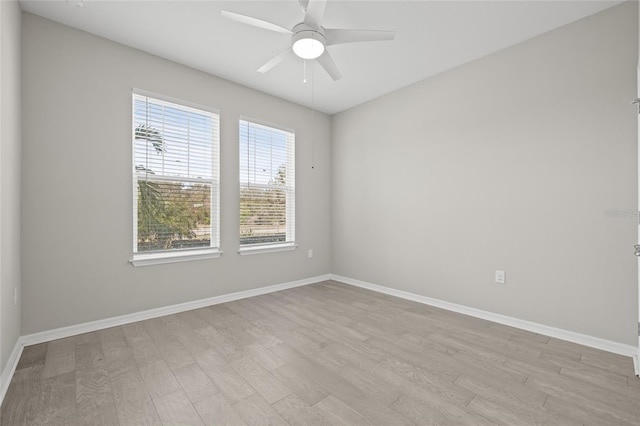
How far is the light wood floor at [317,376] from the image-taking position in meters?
1.63

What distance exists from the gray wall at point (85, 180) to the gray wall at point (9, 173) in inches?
5.6

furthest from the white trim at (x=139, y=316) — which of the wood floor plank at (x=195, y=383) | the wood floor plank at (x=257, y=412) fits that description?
the wood floor plank at (x=257, y=412)

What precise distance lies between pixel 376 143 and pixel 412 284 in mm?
1980

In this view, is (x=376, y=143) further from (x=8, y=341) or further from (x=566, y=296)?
(x=8, y=341)

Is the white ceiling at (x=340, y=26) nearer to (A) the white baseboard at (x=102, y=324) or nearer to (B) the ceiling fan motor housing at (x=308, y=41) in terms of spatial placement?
(B) the ceiling fan motor housing at (x=308, y=41)

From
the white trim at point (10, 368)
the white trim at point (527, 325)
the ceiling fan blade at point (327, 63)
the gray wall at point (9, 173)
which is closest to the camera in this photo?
the white trim at point (10, 368)

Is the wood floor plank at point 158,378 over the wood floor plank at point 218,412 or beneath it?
over

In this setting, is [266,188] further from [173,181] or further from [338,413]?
[338,413]

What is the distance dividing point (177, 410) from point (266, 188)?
9.38 feet

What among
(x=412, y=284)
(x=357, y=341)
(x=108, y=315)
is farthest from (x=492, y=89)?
(x=108, y=315)

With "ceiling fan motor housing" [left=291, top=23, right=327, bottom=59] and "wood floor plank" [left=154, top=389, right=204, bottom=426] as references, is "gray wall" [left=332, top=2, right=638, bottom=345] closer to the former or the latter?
"ceiling fan motor housing" [left=291, top=23, right=327, bottom=59]

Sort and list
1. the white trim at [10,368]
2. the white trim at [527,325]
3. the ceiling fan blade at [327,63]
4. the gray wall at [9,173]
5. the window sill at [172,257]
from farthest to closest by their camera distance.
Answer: the window sill at [172,257] < the ceiling fan blade at [327,63] < the white trim at [527,325] < the gray wall at [9,173] < the white trim at [10,368]

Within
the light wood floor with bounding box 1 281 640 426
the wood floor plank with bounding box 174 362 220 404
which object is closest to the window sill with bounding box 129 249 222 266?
the light wood floor with bounding box 1 281 640 426

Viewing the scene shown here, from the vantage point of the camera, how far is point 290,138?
444cm
